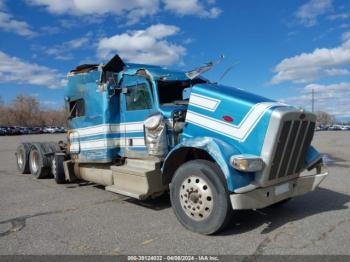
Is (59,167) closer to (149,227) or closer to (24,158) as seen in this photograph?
(24,158)

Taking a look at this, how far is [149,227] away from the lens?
577 cm

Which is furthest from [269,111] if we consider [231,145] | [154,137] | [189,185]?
[154,137]

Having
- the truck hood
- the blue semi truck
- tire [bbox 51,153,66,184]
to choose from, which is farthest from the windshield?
tire [bbox 51,153,66,184]

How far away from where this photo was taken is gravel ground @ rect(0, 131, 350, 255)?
486 cm

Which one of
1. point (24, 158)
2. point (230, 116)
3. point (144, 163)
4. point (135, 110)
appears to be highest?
point (135, 110)

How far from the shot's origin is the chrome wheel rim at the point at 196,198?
536 centimetres

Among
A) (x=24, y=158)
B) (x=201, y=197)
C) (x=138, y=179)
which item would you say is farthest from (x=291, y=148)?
(x=24, y=158)

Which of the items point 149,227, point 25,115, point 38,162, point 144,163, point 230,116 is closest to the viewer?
point 230,116

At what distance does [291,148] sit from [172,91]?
273 centimetres

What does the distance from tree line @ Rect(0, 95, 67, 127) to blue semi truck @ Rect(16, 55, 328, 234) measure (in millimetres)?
99486

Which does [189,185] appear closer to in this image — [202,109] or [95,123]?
[202,109]

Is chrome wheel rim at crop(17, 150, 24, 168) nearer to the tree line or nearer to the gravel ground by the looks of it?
the gravel ground

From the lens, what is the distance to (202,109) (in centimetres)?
593

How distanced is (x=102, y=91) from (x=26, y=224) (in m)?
3.15
